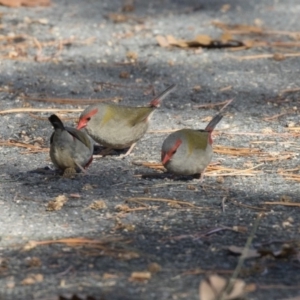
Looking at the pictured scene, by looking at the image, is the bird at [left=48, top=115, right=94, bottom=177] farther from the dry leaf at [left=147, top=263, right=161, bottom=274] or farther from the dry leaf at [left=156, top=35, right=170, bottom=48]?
the dry leaf at [left=156, top=35, right=170, bottom=48]

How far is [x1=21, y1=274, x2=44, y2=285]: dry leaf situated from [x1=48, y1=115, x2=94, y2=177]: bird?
155cm

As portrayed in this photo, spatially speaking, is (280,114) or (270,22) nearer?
(280,114)

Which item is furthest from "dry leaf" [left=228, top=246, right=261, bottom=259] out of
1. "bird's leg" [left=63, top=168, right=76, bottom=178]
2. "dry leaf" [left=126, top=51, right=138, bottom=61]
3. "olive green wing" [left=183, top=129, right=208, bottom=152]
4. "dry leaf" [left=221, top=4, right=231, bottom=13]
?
"dry leaf" [left=221, top=4, right=231, bottom=13]

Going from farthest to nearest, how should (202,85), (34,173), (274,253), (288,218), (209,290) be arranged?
(202,85) < (34,173) < (288,218) < (274,253) < (209,290)

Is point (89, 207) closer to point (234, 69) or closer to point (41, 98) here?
point (41, 98)

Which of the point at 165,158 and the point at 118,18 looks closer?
the point at 165,158

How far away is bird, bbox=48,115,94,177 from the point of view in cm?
527

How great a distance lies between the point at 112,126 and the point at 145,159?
347mm

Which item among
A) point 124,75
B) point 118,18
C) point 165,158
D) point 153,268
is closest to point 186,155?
point 165,158

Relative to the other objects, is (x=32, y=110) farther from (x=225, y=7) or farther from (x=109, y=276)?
(x=225, y=7)

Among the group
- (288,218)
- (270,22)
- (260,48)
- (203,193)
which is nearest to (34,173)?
(203,193)

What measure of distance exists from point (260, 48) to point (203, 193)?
12.6 feet

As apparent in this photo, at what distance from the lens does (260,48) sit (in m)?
8.53

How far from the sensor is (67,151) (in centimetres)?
528
